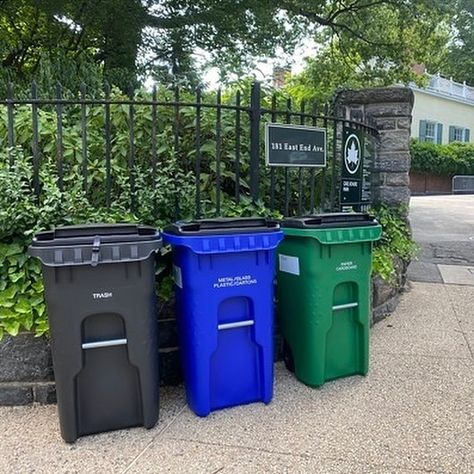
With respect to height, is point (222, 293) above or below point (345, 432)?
above

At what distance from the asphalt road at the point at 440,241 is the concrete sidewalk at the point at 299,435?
3.35 m

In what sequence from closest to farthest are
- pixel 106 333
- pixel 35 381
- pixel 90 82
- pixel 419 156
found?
pixel 106 333 → pixel 35 381 → pixel 90 82 → pixel 419 156

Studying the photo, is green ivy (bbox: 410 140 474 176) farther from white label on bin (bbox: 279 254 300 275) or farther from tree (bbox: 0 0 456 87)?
white label on bin (bbox: 279 254 300 275)

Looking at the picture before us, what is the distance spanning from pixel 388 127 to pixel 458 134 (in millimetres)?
26960

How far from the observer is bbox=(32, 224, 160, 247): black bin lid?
2236 mm

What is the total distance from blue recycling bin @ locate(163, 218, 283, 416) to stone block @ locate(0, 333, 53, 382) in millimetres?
808

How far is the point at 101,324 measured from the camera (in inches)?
90.4

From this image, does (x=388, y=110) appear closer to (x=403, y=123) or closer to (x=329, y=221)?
(x=403, y=123)

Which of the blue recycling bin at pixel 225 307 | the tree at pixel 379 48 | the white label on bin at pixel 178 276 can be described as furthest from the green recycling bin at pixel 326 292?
the tree at pixel 379 48

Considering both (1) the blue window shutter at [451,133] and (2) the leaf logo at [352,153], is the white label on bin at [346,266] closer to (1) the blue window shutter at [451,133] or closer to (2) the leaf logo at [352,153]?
(2) the leaf logo at [352,153]

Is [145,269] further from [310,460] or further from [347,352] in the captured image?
[347,352]

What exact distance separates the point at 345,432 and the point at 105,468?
121 centimetres

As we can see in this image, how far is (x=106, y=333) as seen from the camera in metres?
2.31

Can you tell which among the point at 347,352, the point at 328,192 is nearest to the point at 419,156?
the point at 328,192
